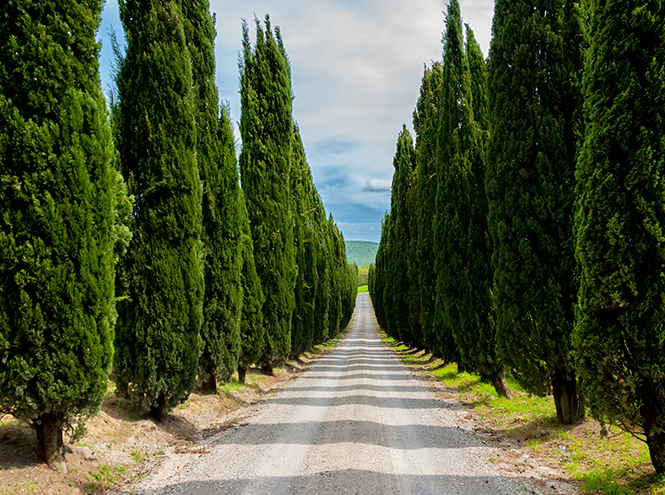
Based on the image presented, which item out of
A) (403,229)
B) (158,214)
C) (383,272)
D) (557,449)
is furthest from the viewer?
(383,272)

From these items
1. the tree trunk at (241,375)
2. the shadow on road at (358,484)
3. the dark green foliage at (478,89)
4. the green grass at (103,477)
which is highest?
the dark green foliage at (478,89)

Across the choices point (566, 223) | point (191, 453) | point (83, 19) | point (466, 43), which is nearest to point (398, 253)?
point (466, 43)

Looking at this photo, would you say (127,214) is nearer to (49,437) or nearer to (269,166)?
(49,437)

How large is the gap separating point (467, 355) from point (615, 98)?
8274 mm

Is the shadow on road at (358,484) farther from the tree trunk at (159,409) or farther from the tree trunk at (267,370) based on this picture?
the tree trunk at (267,370)

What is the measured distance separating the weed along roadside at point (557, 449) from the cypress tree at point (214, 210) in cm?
524

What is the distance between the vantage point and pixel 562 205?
653cm

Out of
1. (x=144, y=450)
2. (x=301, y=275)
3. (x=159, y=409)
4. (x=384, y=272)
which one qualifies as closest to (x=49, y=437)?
(x=144, y=450)

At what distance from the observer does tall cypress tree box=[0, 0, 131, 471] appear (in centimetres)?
393

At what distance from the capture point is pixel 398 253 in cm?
2578

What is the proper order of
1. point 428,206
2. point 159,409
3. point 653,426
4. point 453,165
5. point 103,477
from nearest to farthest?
A: point 653,426 < point 103,477 < point 159,409 < point 453,165 < point 428,206

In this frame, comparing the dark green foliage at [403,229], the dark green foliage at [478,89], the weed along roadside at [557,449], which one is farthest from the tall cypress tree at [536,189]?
the dark green foliage at [403,229]

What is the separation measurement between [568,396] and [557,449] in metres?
1.10

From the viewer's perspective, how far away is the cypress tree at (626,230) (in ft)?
13.7
